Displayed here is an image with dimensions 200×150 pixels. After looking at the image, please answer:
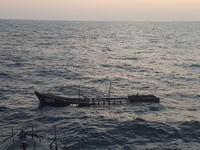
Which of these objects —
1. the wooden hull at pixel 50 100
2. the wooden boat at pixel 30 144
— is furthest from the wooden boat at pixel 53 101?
the wooden boat at pixel 30 144

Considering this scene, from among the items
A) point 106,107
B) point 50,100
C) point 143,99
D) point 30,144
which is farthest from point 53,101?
point 30,144

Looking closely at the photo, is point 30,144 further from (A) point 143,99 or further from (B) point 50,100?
(A) point 143,99

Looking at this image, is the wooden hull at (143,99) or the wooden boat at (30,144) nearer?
the wooden boat at (30,144)

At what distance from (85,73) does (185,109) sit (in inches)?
1168

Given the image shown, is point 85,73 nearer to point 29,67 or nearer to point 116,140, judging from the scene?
point 29,67

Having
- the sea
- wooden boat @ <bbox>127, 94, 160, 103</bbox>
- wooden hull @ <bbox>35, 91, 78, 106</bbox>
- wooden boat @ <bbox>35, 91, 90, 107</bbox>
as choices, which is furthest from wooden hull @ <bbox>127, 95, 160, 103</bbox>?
wooden hull @ <bbox>35, 91, 78, 106</bbox>

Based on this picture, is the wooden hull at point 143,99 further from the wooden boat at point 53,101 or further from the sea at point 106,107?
the wooden boat at point 53,101

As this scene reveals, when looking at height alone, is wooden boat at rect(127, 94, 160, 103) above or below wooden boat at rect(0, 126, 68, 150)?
below

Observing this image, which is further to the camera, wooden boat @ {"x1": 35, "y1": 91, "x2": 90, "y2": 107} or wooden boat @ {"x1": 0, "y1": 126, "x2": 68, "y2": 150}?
wooden boat @ {"x1": 35, "y1": 91, "x2": 90, "y2": 107}

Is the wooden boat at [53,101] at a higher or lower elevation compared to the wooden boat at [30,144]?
lower

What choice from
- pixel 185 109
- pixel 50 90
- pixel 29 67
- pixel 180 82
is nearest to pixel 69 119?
pixel 50 90

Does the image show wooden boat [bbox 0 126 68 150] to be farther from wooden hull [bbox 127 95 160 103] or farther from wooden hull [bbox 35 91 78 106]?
wooden hull [bbox 127 95 160 103]

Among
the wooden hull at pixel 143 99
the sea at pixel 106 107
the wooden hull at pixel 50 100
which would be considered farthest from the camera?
the wooden hull at pixel 143 99

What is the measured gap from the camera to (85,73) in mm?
63312
